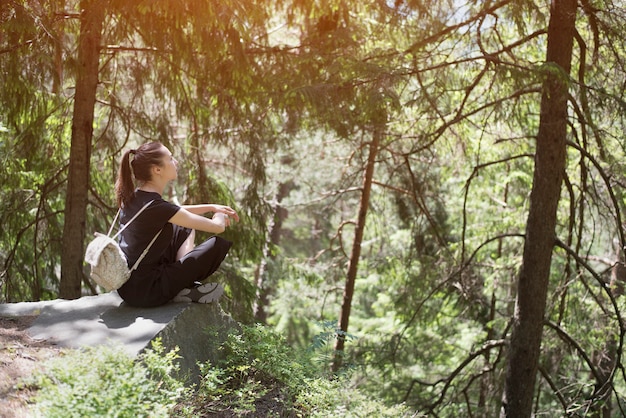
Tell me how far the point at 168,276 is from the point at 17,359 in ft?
4.30

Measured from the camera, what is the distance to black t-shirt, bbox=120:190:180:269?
17.7 ft

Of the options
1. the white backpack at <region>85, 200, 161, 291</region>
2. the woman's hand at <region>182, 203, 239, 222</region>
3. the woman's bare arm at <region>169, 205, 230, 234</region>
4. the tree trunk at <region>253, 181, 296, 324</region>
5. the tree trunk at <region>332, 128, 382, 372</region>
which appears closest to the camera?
the white backpack at <region>85, 200, 161, 291</region>

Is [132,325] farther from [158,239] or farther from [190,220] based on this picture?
[190,220]

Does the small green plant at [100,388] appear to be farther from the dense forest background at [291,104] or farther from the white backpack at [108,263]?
the dense forest background at [291,104]

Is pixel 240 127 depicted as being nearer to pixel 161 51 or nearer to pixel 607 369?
pixel 161 51

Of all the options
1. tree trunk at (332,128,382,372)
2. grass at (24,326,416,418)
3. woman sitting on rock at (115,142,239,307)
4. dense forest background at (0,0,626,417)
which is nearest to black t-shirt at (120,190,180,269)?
woman sitting on rock at (115,142,239,307)

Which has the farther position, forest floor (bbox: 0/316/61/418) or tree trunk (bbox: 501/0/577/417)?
tree trunk (bbox: 501/0/577/417)

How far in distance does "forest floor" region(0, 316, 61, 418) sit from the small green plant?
0.12m

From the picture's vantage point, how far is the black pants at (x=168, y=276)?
215 inches

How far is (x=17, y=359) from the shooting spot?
4.55 meters

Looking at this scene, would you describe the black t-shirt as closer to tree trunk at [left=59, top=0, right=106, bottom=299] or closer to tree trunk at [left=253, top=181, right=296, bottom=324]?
tree trunk at [left=59, top=0, right=106, bottom=299]

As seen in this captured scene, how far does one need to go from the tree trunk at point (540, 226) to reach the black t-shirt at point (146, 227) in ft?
13.6

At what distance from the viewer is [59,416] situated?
343 centimetres

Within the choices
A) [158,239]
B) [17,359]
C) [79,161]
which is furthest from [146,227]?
[79,161]
